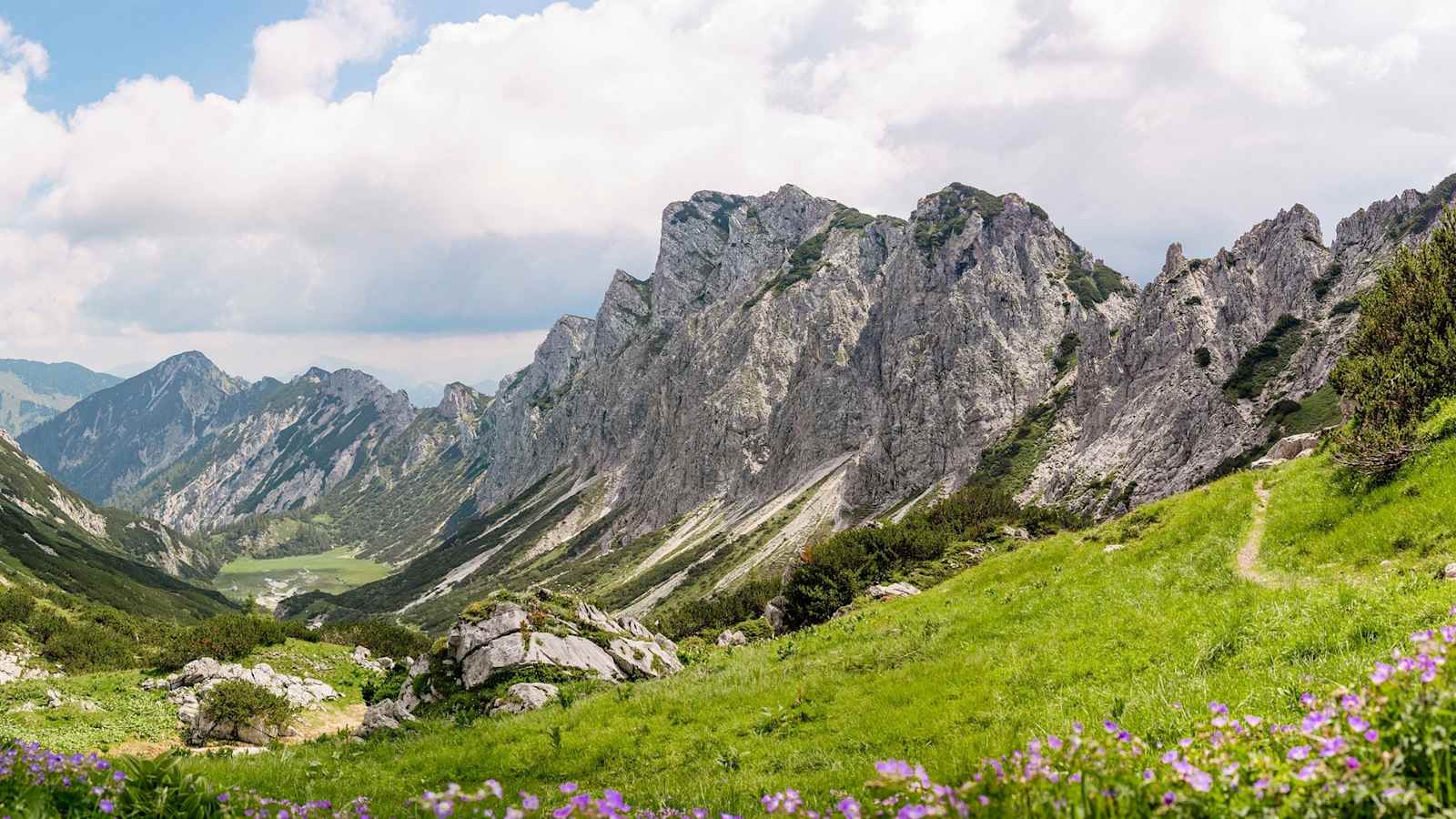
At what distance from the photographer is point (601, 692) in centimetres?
2167

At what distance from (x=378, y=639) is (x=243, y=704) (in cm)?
2962

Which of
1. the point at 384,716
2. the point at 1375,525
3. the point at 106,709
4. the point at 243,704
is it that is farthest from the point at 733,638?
the point at 1375,525

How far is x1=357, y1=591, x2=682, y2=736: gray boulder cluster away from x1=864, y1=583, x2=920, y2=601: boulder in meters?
11.3

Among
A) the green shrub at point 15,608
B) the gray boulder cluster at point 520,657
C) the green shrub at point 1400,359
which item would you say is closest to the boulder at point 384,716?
the gray boulder cluster at point 520,657

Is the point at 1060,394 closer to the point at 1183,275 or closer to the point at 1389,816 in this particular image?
the point at 1183,275

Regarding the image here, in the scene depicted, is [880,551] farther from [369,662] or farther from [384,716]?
[369,662]

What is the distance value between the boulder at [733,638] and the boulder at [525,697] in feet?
56.3

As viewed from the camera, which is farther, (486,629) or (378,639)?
(378,639)

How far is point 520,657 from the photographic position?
83.6ft

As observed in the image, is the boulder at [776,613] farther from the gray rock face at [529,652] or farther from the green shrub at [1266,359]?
the green shrub at [1266,359]

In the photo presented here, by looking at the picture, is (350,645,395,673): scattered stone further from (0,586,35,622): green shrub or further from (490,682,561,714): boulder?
(0,586,35,622): green shrub

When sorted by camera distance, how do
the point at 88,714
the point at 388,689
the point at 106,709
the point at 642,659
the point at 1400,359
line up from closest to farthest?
1. the point at 1400,359
2. the point at 642,659
3. the point at 88,714
4. the point at 388,689
5. the point at 106,709

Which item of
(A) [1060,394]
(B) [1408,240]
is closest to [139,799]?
(B) [1408,240]

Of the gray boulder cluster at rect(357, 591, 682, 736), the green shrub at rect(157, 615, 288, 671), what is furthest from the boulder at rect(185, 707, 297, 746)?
the green shrub at rect(157, 615, 288, 671)
